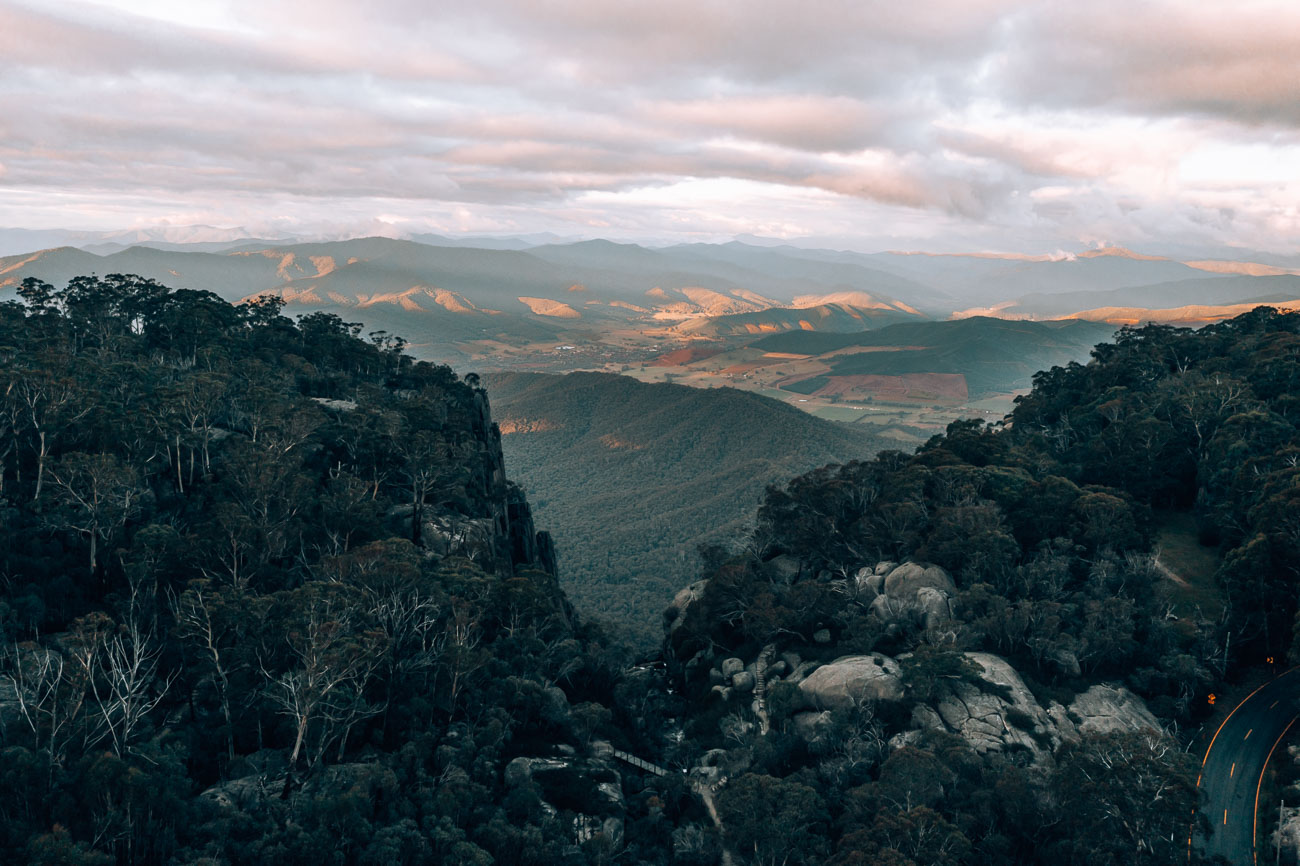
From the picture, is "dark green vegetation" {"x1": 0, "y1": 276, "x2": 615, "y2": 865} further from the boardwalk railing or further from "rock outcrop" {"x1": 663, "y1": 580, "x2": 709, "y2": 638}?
"rock outcrop" {"x1": 663, "y1": 580, "x2": 709, "y2": 638}

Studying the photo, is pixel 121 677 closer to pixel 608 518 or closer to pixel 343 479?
pixel 343 479

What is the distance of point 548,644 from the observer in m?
67.7

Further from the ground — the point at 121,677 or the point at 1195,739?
the point at 121,677

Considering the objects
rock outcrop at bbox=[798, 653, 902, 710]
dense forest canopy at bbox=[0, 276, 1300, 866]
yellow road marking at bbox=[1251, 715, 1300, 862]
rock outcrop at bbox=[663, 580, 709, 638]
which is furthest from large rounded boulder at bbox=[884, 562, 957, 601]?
yellow road marking at bbox=[1251, 715, 1300, 862]

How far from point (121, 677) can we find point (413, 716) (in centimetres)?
1773

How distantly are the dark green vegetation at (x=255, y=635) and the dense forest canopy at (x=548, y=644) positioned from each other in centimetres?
26

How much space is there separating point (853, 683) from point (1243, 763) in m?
26.1

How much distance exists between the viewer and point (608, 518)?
198 metres

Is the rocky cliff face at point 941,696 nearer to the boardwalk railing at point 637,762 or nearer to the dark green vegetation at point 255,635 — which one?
the boardwalk railing at point 637,762

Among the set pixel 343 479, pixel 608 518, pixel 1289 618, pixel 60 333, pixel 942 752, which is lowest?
pixel 608 518

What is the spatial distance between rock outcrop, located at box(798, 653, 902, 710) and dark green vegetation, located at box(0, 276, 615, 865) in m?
18.3

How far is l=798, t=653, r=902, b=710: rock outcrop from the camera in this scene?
56.5 meters

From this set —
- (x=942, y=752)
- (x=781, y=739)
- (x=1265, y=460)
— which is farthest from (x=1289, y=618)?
(x=781, y=739)

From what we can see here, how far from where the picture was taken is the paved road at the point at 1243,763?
44.2m
